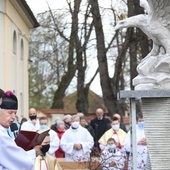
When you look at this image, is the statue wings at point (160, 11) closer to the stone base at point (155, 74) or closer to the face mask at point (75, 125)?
the stone base at point (155, 74)

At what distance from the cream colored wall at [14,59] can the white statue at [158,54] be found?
17.0 metres

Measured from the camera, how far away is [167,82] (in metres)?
9.32

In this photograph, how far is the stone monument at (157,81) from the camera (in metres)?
9.08

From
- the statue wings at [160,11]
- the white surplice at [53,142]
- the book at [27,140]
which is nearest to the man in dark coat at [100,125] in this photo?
the white surplice at [53,142]

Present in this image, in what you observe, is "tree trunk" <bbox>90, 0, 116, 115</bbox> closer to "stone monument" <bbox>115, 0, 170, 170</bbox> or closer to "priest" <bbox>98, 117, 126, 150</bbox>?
"priest" <bbox>98, 117, 126, 150</bbox>

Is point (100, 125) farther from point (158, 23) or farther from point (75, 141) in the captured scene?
point (158, 23)

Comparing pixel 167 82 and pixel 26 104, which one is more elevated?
pixel 26 104

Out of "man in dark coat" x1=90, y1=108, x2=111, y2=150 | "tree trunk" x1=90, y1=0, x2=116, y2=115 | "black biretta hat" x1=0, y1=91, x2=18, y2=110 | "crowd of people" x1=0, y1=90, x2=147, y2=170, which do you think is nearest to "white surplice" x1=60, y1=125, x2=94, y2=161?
"crowd of people" x1=0, y1=90, x2=147, y2=170

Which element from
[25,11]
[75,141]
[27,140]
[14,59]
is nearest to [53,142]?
[75,141]

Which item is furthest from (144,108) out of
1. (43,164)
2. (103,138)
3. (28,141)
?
(103,138)

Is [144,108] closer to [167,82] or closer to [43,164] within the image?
[167,82]

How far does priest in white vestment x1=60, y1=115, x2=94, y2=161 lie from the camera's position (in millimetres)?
14695

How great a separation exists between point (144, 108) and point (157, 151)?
0.66 meters

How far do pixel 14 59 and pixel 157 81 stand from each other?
21324 millimetres
